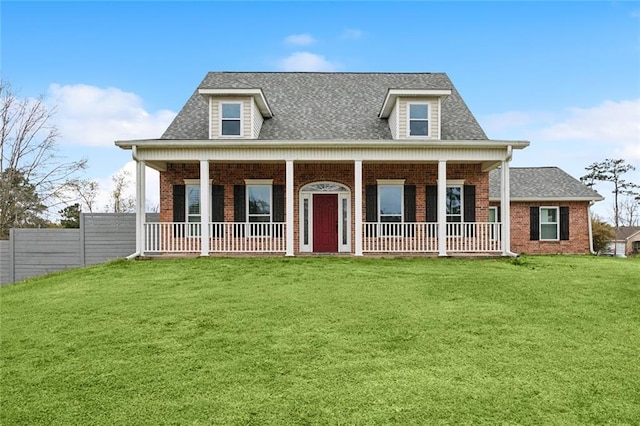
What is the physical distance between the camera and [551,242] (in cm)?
1919

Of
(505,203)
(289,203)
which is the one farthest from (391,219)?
(289,203)

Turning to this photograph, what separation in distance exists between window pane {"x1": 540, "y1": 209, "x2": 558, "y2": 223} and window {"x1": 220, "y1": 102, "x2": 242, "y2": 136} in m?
13.9

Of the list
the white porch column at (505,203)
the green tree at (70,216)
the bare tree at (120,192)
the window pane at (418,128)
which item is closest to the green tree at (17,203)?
the green tree at (70,216)

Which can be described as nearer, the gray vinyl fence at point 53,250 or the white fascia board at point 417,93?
the gray vinyl fence at point 53,250

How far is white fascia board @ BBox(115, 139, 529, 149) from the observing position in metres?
12.9

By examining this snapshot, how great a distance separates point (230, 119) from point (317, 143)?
349 cm

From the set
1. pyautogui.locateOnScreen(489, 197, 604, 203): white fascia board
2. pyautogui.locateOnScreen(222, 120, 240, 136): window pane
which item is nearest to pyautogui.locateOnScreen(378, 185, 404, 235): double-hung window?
A: pyautogui.locateOnScreen(222, 120, 240, 136): window pane

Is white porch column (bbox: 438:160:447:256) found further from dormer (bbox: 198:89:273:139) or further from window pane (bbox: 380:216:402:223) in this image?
dormer (bbox: 198:89:273:139)

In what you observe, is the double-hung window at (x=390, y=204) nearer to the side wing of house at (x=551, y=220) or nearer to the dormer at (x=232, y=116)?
the dormer at (x=232, y=116)

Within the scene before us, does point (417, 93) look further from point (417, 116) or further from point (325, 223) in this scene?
point (325, 223)

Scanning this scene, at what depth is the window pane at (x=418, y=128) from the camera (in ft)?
47.9

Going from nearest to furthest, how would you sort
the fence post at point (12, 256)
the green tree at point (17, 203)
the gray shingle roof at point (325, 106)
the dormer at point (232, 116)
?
the fence post at point (12, 256) < the dormer at point (232, 116) < the gray shingle roof at point (325, 106) < the green tree at point (17, 203)

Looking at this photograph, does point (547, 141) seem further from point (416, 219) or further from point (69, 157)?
point (69, 157)

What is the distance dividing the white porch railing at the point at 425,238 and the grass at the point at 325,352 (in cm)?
459
